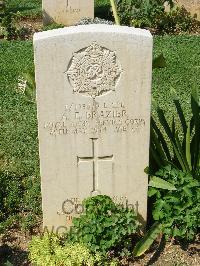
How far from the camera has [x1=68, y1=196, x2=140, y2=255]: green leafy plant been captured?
3.78m

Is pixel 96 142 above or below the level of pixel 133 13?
below

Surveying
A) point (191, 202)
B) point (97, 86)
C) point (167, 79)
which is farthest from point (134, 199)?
point (167, 79)

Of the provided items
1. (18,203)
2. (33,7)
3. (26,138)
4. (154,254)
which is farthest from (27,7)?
(154,254)

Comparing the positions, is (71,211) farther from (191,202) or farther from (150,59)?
(150,59)

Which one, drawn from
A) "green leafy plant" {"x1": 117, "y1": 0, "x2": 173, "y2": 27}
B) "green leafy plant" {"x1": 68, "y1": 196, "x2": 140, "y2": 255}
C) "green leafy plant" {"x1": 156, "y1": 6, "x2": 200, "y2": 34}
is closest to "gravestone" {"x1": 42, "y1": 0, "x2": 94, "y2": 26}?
"green leafy plant" {"x1": 117, "y1": 0, "x2": 173, "y2": 27}

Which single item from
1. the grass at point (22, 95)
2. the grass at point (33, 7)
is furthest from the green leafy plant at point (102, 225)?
the grass at point (33, 7)

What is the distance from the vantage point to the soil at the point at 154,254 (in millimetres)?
4035

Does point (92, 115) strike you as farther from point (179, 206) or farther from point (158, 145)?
point (179, 206)

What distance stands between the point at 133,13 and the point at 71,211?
6517mm

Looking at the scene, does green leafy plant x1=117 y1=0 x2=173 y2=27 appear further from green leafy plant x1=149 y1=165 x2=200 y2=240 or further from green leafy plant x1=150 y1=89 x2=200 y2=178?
green leafy plant x1=149 y1=165 x2=200 y2=240

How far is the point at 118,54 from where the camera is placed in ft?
11.8

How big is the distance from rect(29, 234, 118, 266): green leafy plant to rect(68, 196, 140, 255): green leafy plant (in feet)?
0.23

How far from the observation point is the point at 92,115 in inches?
149

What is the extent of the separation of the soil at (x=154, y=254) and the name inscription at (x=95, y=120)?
97 cm
